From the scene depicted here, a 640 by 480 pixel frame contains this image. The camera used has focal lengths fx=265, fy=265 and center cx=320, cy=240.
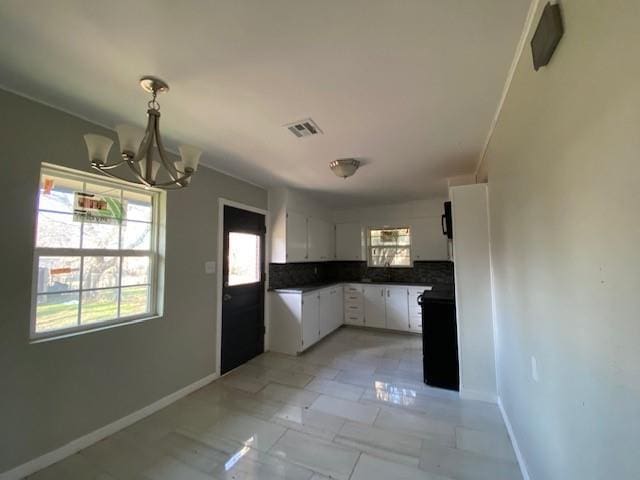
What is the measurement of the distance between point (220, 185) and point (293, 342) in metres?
2.37

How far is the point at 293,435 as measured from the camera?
2092mm

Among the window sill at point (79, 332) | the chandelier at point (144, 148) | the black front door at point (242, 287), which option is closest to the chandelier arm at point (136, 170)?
the chandelier at point (144, 148)

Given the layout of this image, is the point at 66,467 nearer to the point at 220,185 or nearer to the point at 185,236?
the point at 185,236

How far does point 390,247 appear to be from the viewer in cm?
538

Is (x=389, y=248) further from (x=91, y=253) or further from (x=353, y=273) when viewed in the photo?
(x=91, y=253)

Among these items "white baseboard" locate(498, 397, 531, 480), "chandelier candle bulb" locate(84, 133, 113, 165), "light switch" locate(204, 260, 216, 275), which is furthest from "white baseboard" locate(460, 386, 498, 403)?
"chandelier candle bulb" locate(84, 133, 113, 165)

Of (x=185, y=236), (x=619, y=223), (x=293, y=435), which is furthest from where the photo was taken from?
(x=185, y=236)

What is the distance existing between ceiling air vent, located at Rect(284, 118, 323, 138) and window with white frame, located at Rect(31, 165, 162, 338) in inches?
59.9

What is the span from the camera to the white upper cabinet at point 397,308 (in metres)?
4.79

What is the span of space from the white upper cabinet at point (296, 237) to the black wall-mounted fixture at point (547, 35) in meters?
3.28

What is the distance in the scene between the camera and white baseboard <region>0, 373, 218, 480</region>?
1.67 meters

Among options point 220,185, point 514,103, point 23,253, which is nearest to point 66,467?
point 23,253

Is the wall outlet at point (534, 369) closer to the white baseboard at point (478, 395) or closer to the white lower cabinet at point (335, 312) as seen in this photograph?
the white baseboard at point (478, 395)

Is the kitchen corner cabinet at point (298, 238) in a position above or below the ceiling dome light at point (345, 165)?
below
